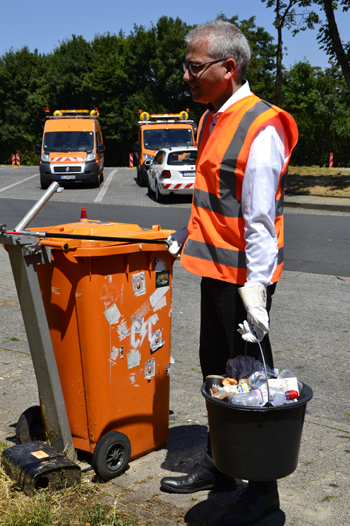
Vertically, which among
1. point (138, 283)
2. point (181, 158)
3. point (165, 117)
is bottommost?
point (181, 158)

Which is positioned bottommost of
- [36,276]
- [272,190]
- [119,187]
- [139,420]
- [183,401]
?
[119,187]

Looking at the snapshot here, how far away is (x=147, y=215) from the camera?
46.0 feet

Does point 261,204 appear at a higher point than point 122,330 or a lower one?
higher

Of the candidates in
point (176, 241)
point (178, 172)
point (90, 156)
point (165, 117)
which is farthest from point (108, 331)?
point (165, 117)

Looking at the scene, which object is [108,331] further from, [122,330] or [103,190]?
[103,190]

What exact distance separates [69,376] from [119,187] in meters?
18.2

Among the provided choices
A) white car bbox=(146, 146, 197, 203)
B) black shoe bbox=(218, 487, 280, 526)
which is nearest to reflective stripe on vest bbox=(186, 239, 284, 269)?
black shoe bbox=(218, 487, 280, 526)

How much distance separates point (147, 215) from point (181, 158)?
115 inches

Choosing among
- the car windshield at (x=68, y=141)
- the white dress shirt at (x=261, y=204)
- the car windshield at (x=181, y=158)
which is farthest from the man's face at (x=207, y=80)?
the car windshield at (x=68, y=141)

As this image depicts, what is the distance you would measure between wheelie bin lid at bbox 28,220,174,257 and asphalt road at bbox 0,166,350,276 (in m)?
5.62

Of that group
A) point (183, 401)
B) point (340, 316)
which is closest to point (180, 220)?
point (340, 316)

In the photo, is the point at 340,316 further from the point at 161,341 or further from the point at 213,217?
the point at 213,217

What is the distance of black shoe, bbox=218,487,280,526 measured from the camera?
250 cm

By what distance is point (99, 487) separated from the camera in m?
2.86
